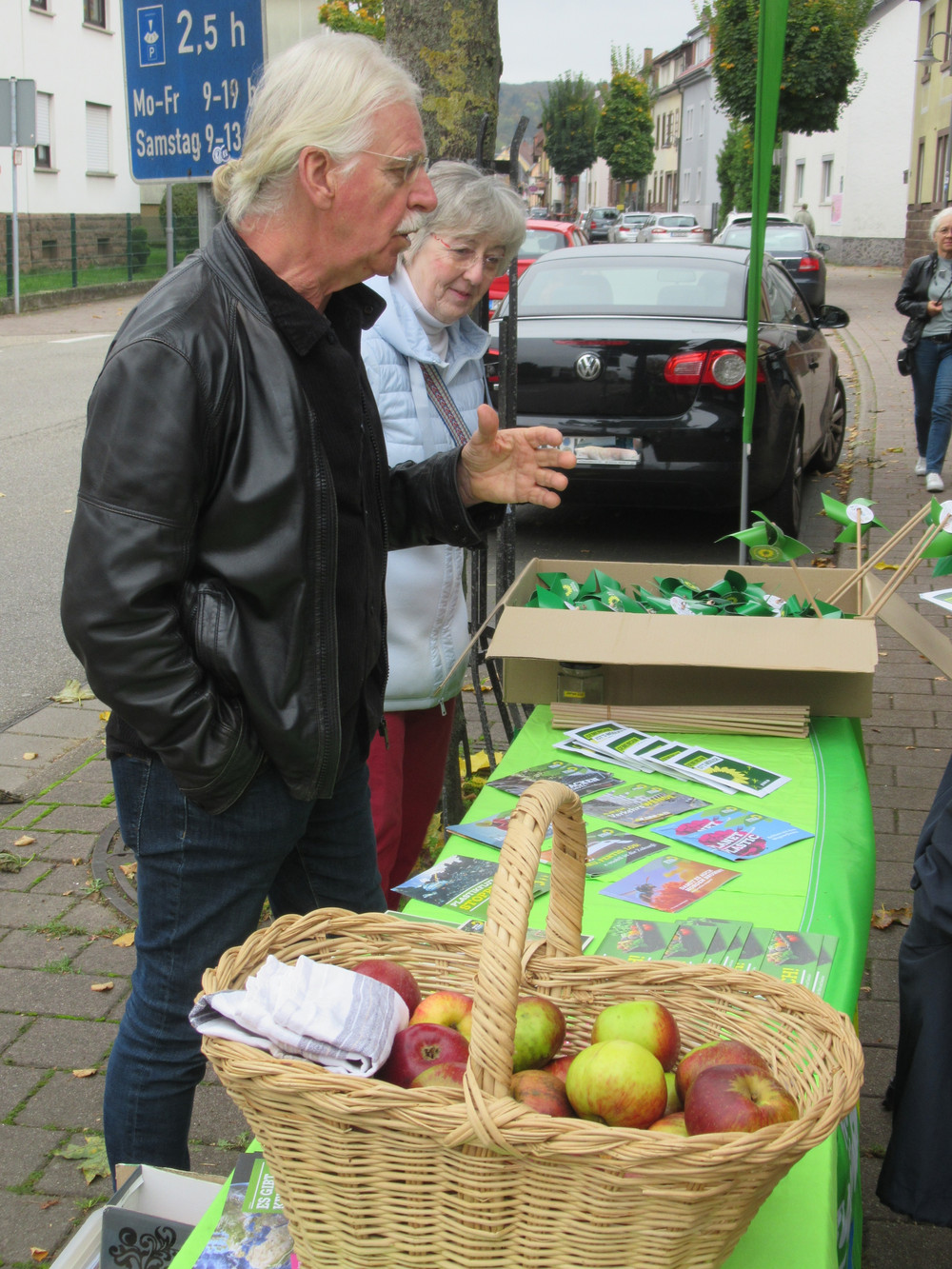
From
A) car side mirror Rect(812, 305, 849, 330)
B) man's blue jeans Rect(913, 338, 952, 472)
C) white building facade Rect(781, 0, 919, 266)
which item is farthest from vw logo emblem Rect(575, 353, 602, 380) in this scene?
white building facade Rect(781, 0, 919, 266)

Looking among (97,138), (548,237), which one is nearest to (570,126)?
(97,138)

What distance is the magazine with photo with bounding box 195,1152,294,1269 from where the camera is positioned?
1.33m

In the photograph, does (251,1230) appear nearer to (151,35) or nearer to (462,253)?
(462,253)

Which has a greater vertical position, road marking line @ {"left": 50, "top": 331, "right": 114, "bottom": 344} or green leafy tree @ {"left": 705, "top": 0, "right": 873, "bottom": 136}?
green leafy tree @ {"left": 705, "top": 0, "right": 873, "bottom": 136}

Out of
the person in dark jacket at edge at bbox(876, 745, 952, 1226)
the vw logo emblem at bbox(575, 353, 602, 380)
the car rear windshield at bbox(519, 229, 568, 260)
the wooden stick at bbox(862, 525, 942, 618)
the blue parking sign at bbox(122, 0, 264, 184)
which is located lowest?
the person in dark jacket at edge at bbox(876, 745, 952, 1226)

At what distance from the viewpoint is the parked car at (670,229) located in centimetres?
3095

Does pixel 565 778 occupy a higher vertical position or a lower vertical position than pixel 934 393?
lower

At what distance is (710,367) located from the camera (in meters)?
6.31

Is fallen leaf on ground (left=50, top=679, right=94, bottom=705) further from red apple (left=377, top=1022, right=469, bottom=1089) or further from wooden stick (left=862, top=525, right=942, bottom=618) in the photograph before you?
red apple (left=377, top=1022, right=469, bottom=1089)

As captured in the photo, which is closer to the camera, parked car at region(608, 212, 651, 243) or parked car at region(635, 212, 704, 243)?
parked car at region(635, 212, 704, 243)

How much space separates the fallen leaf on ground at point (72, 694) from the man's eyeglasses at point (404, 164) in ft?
12.4

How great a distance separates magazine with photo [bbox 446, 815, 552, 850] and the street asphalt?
930 mm

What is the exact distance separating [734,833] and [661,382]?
14.8 ft

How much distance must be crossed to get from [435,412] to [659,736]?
86cm
